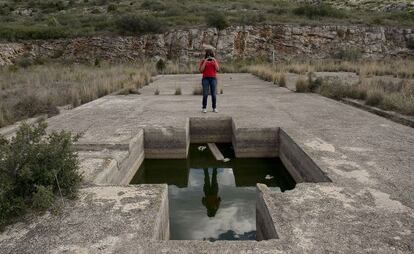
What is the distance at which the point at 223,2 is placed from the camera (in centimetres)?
5381

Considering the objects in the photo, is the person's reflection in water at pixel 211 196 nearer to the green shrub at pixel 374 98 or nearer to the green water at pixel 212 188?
the green water at pixel 212 188

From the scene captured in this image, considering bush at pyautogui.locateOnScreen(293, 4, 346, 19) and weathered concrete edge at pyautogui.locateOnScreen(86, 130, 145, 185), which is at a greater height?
bush at pyautogui.locateOnScreen(293, 4, 346, 19)

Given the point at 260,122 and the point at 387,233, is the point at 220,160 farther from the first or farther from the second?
the point at 387,233

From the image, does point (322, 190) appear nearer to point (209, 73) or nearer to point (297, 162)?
point (297, 162)

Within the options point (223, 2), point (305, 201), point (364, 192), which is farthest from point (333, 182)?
point (223, 2)

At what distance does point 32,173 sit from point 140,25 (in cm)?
3284

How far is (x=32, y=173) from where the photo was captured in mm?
3412

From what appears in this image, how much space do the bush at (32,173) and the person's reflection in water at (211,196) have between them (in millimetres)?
2326

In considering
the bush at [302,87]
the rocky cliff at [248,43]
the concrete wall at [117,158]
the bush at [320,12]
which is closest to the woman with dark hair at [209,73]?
the concrete wall at [117,158]

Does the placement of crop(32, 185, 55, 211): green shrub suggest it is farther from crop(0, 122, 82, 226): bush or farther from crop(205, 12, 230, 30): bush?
crop(205, 12, 230, 30): bush

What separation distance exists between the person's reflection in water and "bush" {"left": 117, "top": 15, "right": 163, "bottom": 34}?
98.6ft

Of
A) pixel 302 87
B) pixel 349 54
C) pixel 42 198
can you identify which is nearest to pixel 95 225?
pixel 42 198

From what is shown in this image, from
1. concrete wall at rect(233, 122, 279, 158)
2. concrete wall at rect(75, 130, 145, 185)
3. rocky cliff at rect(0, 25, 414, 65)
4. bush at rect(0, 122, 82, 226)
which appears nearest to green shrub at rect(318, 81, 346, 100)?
concrete wall at rect(233, 122, 279, 158)

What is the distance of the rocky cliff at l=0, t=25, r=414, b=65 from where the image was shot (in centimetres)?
3331
